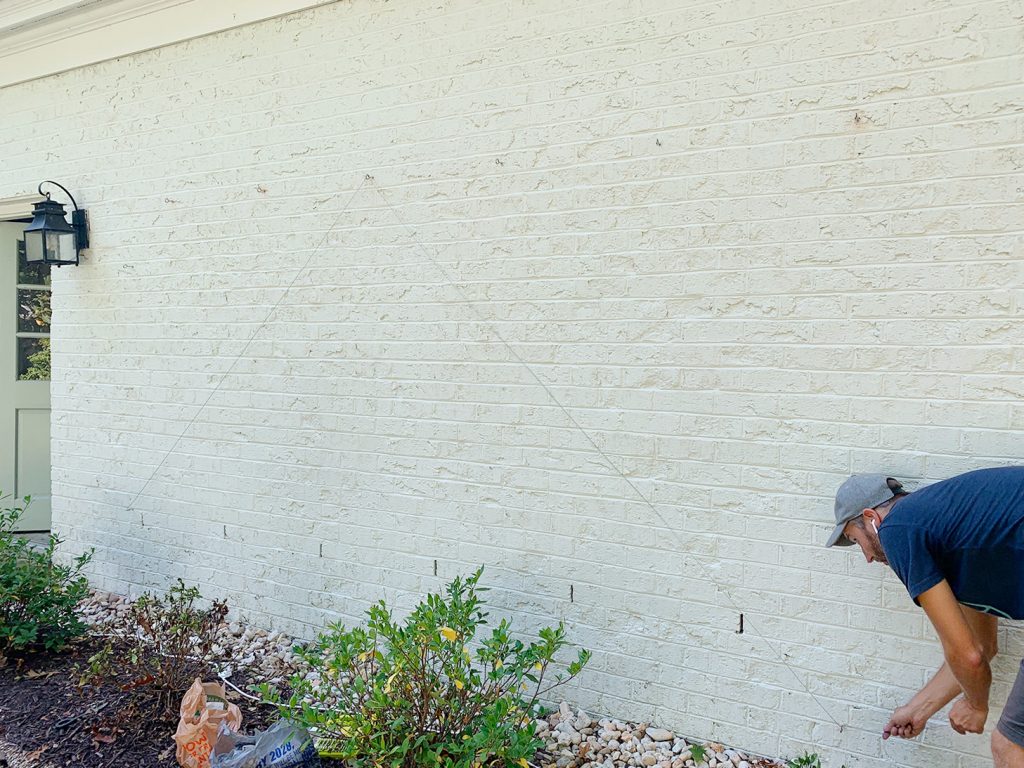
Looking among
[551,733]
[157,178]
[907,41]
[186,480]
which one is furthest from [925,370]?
[157,178]

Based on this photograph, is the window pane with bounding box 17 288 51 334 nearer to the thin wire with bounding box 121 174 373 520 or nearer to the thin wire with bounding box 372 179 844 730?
the thin wire with bounding box 121 174 373 520

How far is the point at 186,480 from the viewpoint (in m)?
5.13

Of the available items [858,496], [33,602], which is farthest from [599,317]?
[33,602]

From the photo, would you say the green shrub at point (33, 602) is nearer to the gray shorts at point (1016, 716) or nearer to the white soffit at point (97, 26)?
the white soffit at point (97, 26)

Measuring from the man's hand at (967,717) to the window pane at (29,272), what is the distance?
21.2 ft

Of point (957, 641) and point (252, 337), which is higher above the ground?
point (252, 337)

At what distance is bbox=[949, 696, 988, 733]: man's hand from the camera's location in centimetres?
272

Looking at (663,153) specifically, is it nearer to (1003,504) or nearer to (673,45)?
(673,45)

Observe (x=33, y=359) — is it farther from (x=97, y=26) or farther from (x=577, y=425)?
(x=577, y=425)

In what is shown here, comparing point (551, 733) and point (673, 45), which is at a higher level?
point (673, 45)

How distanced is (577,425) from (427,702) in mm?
1287

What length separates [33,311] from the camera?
646 centimetres

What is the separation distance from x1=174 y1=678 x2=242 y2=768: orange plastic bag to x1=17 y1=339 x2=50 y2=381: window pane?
3880mm

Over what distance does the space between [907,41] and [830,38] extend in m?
0.27
